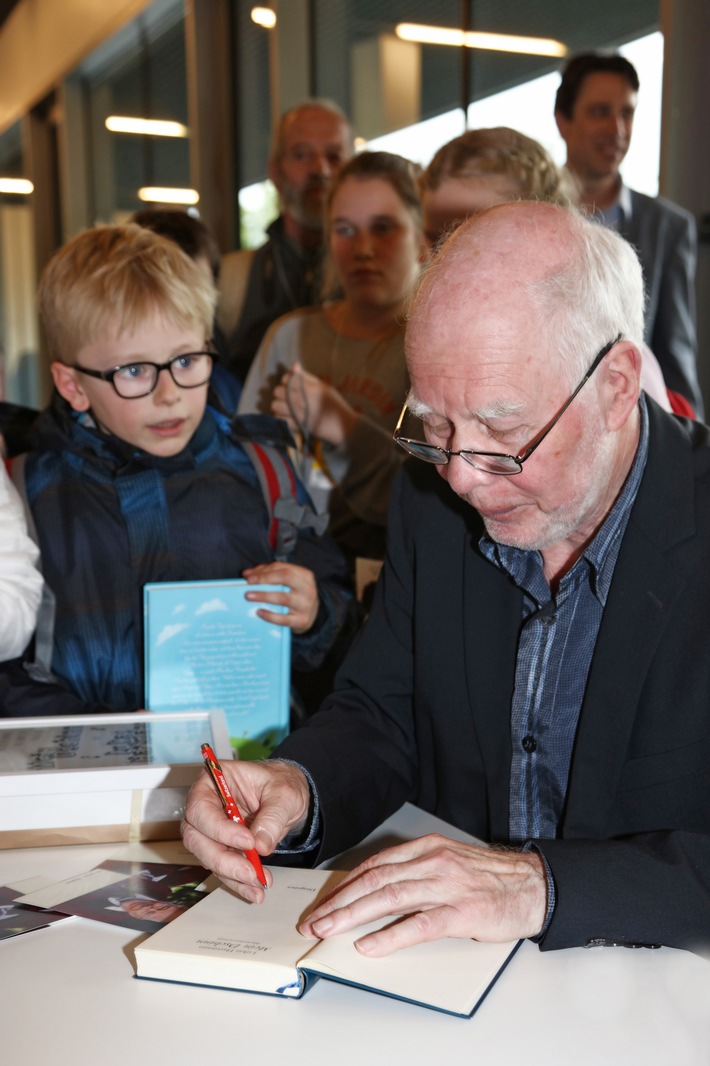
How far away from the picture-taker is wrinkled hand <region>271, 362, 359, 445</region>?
2621mm

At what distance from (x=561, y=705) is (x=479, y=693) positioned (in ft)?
0.46

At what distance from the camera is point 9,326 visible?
1373 cm

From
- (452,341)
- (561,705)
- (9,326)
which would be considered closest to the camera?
(452,341)

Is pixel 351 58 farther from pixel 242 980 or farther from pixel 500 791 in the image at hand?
pixel 242 980

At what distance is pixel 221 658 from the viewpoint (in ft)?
6.19

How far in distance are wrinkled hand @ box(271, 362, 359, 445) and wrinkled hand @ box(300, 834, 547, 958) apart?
152 centimetres

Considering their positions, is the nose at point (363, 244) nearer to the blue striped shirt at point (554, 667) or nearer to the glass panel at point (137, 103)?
the blue striped shirt at point (554, 667)

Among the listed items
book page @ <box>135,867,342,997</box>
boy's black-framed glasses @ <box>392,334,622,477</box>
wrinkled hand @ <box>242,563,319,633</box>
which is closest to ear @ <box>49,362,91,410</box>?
wrinkled hand @ <box>242,563,319,633</box>

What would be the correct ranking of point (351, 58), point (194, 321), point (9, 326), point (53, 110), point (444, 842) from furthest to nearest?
point (9, 326) → point (53, 110) → point (351, 58) → point (194, 321) → point (444, 842)

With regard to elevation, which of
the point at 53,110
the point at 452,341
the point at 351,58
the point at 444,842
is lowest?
the point at 444,842

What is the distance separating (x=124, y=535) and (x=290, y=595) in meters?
0.40

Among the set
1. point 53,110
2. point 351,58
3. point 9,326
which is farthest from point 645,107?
point 9,326

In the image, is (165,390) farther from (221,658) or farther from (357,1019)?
(357,1019)

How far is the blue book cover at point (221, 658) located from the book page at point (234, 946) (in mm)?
610
